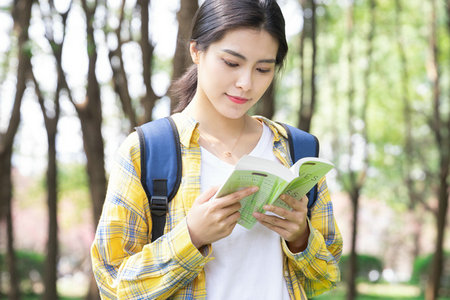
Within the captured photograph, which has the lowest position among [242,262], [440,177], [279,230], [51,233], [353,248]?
[353,248]

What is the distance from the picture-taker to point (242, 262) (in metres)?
1.94

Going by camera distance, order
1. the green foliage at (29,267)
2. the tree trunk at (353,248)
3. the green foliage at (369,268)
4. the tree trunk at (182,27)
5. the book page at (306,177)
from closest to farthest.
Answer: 1. the book page at (306,177)
2. the tree trunk at (182,27)
3. the tree trunk at (353,248)
4. the green foliage at (29,267)
5. the green foliage at (369,268)

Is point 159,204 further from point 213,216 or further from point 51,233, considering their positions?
point 51,233

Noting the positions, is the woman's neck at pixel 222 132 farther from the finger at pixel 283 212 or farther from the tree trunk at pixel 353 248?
the tree trunk at pixel 353 248

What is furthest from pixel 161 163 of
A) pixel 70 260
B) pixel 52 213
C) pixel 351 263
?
pixel 70 260

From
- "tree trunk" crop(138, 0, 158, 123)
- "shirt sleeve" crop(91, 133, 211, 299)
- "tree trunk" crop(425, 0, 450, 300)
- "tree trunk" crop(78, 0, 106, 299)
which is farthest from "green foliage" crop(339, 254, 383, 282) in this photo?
"shirt sleeve" crop(91, 133, 211, 299)

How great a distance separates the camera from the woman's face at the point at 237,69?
6.56 ft

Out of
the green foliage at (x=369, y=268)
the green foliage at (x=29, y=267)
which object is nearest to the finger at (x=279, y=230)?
the green foliage at (x=29, y=267)

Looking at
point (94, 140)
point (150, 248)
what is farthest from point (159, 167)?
point (94, 140)

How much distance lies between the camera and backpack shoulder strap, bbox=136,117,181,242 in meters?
1.89

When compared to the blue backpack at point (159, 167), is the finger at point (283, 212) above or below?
below

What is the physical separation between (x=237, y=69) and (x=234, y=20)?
0.56ft

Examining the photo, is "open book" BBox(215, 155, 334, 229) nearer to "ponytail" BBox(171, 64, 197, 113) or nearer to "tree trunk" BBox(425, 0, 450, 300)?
"ponytail" BBox(171, 64, 197, 113)

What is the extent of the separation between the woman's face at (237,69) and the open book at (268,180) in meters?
0.37
